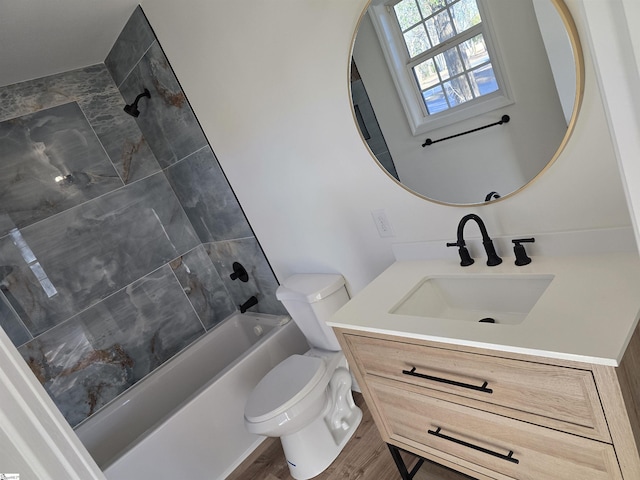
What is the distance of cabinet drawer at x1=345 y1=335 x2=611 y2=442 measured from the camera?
1.00m

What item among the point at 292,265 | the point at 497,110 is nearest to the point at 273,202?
the point at 292,265

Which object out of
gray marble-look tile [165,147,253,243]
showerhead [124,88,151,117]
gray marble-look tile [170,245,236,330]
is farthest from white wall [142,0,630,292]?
gray marble-look tile [170,245,236,330]

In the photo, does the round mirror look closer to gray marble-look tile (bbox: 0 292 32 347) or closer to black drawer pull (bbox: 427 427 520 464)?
black drawer pull (bbox: 427 427 520 464)

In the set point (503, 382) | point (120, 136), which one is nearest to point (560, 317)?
point (503, 382)

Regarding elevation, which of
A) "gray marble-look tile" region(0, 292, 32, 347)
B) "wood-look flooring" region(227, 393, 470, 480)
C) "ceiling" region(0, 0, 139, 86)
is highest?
"ceiling" region(0, 0, 139, 86)

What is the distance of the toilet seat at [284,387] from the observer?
6.15ft

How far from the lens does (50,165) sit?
2703 mm

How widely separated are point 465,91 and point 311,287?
3.87 feet

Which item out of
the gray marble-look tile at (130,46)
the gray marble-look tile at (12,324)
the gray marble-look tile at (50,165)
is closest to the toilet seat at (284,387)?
the gray marble-look tile at (12,324)

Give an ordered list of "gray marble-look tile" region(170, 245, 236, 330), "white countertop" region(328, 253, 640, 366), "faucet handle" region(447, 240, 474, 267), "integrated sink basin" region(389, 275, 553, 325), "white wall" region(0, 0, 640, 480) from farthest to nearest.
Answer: "gray marble-look tile" region(170, 245, 236, 330), "faucet handle" region(447, 240, 474, 267), "integrated sink basin" region(389, 275, 553, 325), "white countertop" region(328, 253, 640, 366), "white wall" region(0, 0, 640, 480)

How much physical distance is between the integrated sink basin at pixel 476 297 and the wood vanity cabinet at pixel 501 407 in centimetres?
23

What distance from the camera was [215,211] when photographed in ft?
9.23

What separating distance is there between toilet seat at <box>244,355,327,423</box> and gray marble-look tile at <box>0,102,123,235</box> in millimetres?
1749

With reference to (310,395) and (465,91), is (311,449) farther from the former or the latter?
(465,91)
